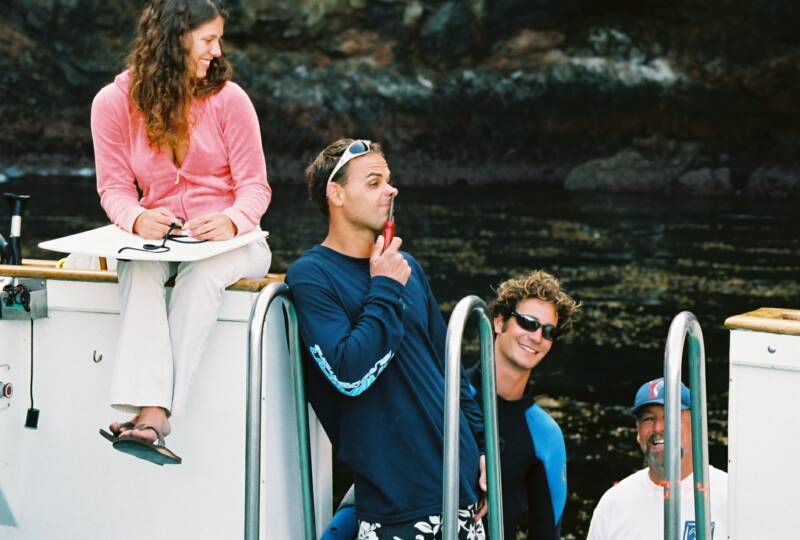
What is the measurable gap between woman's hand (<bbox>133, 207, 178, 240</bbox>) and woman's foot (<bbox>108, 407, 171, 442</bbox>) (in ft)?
1.43

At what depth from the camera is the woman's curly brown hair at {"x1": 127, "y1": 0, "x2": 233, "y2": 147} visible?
294 centimetres

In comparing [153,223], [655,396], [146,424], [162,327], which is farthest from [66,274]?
[655,396]

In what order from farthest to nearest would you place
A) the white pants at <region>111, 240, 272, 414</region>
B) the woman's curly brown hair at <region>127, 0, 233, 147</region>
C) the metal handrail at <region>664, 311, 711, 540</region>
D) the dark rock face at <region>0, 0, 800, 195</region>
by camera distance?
the dark rock face at <region>0, 0, 800, 195</region> → the woman's curly brown hair at <region>127, 0, 233, 147</region> → the white pants at <region>111, 240, 272, 414</region> → the metal handrail at <region>664, 311, 711, 540</region>

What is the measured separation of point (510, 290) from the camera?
338 cm

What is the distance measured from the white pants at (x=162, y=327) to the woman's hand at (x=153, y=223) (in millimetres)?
119

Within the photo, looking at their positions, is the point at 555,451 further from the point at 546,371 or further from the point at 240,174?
the point at 546,371

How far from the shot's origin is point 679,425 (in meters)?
2.19

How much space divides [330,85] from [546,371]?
61.3 feet

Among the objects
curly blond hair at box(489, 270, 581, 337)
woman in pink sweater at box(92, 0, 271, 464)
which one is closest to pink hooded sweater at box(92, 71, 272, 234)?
woman in pink sweater at box(92, 0, 271, 464)

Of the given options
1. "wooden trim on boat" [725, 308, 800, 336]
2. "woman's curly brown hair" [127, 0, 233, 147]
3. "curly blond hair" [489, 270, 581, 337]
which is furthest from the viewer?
"curly blond hair" [489, 270, 581, 337]

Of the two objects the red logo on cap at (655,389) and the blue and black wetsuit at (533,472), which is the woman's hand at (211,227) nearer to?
the blue and black wetsuit at (533,472)

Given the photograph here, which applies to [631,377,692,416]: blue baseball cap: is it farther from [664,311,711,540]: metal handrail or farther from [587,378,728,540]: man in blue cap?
[664,311,711,540]: metal handrail

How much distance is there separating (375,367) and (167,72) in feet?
3.11

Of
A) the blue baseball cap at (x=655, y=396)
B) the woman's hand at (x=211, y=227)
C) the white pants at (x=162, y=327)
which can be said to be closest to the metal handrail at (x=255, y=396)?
the white pants at (x=162, y=327)
